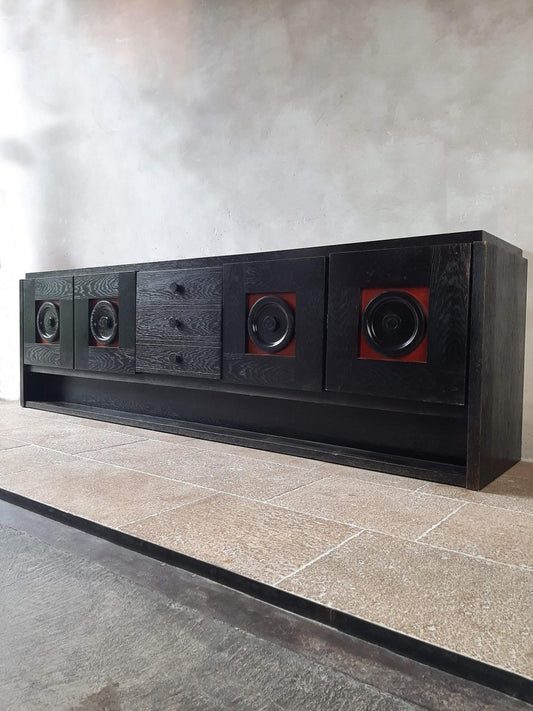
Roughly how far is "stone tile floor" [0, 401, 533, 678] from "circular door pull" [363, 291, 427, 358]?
41 centimetres

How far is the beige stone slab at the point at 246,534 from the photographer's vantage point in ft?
3.81

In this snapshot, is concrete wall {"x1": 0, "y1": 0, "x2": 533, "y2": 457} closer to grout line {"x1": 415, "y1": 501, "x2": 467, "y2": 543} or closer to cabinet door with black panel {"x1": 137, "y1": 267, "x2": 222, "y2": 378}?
cabinet door with black panel {"x1": 137, "y1": 267, "x2": 222, "y2": 378}

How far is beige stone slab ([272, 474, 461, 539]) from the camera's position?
1.41 metres

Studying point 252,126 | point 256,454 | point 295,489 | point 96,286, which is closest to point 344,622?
point 295,489

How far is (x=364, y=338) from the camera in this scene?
6.24 ft

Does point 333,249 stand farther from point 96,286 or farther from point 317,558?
point 96,286

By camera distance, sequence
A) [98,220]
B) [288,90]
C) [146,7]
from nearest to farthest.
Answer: [288,90], [146,7], [98,220]

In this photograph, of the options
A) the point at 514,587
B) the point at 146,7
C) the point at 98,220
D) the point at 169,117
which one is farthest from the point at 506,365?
the point at 146,7

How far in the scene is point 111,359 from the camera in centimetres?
267

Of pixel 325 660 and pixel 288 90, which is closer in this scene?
pixel 325 660

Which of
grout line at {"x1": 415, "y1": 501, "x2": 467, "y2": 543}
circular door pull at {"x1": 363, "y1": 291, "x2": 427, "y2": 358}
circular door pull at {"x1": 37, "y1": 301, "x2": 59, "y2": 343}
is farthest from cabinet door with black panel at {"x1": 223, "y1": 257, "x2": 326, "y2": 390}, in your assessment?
circular door pull at {"x1": 37, "y1": 301, "x2": 59, "y2": 343}

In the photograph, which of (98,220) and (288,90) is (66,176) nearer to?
(98,220)

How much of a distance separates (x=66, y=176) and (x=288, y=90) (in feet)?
5.00

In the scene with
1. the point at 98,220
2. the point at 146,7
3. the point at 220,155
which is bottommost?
the point at 98,220
